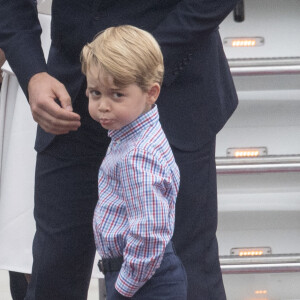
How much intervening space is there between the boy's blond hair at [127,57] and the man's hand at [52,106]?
238 millimetres

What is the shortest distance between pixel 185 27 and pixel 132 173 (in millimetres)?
525

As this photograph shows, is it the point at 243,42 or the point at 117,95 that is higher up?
the point at 117,95

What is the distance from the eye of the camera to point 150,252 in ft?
8.57

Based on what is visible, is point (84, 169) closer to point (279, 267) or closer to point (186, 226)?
point (186, 226)

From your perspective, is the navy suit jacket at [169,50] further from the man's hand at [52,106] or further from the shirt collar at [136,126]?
the shirt collar at [136,126]

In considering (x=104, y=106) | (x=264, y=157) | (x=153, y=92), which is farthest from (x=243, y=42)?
(x=104, y=106)

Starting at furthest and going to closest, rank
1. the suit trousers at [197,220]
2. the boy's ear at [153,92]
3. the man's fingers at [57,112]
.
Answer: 1. the suit trousers at [197,220]
2. the man's fingers at [57,112]
3. the boy's ear at [153,92]

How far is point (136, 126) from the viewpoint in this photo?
106 inches

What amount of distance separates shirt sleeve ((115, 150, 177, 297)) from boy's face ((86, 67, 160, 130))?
0.30 feet

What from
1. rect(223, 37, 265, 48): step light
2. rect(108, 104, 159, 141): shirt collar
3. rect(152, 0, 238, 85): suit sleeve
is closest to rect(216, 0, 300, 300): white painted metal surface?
rect(223, 37, 265, 48): step light

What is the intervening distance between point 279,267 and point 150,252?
1.95 m

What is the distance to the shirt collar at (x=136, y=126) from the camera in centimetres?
270

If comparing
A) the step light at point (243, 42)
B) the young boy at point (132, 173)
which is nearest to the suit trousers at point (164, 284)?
the young boy at point (132, 173)

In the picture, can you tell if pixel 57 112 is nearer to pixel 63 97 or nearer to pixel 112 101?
pixel 63 97
